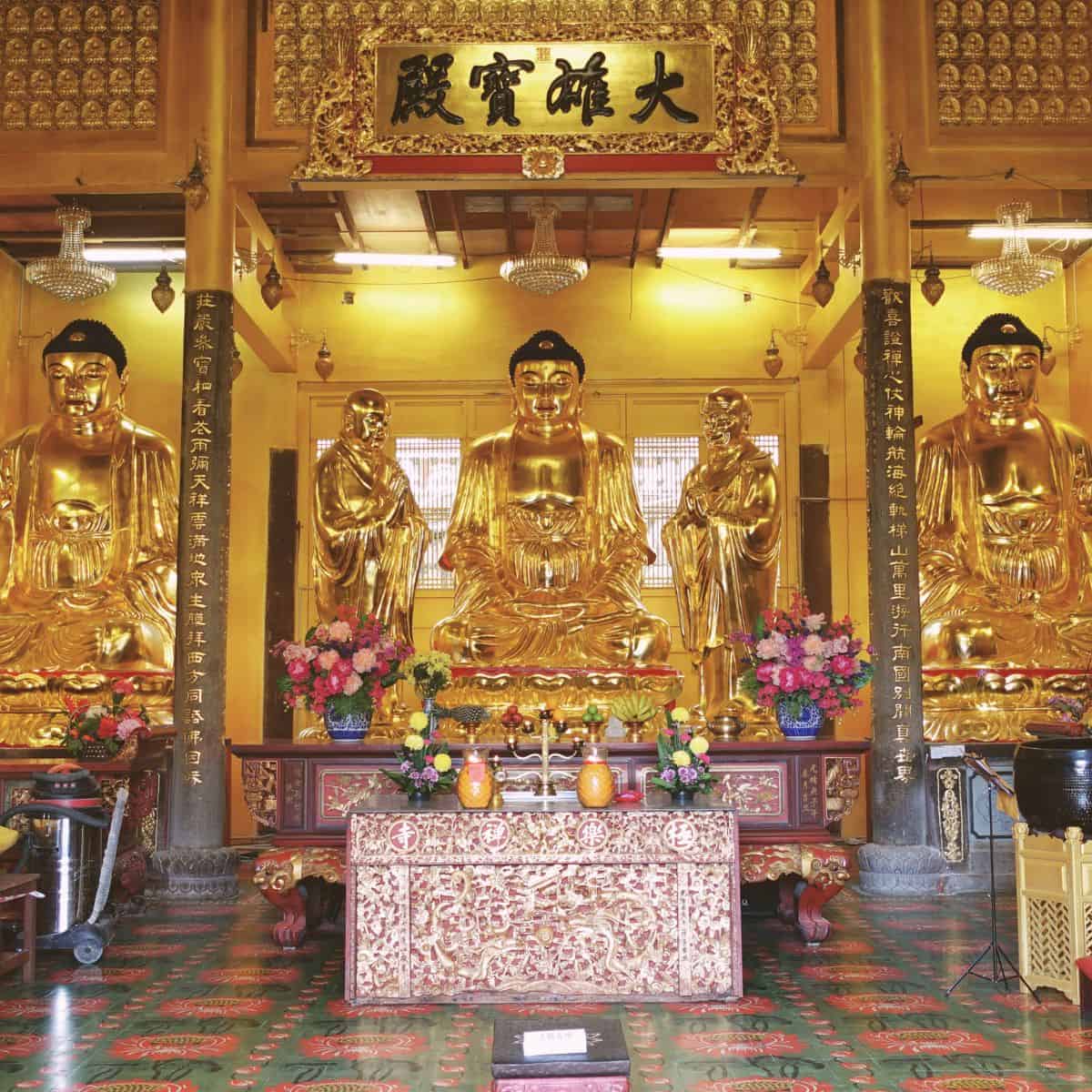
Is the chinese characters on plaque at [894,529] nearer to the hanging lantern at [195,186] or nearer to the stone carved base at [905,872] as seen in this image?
the stone carved base at [905,872]

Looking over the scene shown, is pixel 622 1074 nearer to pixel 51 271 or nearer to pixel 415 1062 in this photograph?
pixel 415 1062

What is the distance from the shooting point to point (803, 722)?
17.8ft

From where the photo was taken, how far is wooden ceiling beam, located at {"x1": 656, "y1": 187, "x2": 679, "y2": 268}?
27.7 ft

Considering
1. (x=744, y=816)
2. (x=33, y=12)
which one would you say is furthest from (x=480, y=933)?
(x=33, y=12)

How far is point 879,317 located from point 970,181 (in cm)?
→ 93

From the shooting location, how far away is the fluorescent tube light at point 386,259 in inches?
358

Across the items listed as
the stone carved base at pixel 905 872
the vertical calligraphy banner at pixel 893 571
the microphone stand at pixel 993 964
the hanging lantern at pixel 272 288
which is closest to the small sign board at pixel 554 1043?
the microphone stand at pixel 993 964

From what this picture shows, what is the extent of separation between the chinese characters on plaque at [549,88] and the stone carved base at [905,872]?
372 centimetres

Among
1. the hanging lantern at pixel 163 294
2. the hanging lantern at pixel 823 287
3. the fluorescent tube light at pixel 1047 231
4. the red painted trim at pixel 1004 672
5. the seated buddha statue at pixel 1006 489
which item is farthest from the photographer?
the seated buddha statue at pixel 1006 489

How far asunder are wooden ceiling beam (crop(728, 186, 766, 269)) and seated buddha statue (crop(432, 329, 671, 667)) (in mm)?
1475

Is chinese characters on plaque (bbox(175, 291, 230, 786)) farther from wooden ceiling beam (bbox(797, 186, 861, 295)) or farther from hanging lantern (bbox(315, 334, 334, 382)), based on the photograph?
wooden ceiling beam (bbox(797, 186, 861, 295))

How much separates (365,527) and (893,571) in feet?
9.86

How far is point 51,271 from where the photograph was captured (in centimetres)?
727

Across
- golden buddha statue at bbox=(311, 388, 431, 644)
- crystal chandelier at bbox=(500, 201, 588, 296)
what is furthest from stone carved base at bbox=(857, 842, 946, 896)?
crystal chandelier at bbox=(500, 201, 588, 296)
